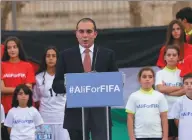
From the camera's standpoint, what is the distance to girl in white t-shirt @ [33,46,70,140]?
11.3 metres

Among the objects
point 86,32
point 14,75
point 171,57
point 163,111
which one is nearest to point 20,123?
point 14,75

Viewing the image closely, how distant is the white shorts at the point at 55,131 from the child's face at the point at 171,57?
1802 millimetres

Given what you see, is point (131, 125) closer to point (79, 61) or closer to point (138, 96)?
point (138, 96)

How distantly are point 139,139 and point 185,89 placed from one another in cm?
83

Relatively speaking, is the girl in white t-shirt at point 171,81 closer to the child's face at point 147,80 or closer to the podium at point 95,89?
the child's face at point 147,80

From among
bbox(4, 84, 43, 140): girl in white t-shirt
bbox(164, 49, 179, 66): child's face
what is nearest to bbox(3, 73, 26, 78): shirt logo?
bbox(4, 84, 43, 140): girl in white t-shirt

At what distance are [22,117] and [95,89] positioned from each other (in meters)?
2.64

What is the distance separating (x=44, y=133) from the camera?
11406mm

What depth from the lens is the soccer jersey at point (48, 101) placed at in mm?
11305

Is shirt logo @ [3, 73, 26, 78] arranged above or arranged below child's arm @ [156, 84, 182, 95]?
above

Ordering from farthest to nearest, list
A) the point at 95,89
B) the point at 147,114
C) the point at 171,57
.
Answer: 1. the point at 171,57
2. the point at 147,114
3. the point at 95,89

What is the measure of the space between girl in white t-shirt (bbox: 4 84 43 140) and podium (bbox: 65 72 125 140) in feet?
8.17

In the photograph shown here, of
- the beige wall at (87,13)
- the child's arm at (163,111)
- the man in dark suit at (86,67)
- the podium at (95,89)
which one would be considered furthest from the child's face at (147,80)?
the beige wall at (87,13)

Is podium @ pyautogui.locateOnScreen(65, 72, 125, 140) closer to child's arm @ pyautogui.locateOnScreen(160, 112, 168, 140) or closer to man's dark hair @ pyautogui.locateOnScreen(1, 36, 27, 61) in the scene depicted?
child's arm @ pyautogui.locateOnScreen(160, 112, 168, 140)
